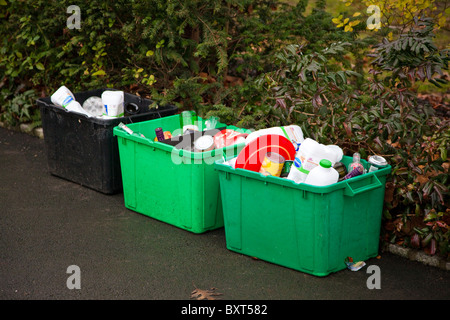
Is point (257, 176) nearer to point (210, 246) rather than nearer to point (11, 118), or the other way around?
point (210, 246)

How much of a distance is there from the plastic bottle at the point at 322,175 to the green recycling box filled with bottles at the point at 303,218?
93mm

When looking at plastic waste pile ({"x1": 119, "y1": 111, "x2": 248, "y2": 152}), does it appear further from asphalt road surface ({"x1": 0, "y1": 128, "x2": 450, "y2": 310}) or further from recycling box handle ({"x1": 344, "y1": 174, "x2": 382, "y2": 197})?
recycling box handle ({"x1": 344, "y1": 174, "x2": 382, "y2": 197})

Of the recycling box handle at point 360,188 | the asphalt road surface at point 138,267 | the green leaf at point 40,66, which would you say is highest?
the green leaf at point 40,66

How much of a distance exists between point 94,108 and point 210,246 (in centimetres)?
188

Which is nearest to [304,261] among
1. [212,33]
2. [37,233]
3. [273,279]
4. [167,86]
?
[273,279]

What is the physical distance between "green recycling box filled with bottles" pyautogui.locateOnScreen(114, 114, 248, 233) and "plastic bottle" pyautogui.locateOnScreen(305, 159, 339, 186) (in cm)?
76

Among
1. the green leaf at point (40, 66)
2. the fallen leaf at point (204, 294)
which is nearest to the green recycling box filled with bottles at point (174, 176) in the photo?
the fallen leaf at point (204, 294)

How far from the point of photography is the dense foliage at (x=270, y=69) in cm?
384

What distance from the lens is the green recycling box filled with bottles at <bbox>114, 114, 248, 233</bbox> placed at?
13.2 feet

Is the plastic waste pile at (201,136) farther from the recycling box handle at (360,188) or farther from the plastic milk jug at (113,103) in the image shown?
the recycling box handle at (360,188)

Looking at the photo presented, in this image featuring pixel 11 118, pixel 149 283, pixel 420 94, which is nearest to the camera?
pixel 149 283

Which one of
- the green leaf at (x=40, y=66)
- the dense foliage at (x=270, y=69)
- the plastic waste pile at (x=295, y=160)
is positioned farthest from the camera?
the green leaf at (x=40, y=66)

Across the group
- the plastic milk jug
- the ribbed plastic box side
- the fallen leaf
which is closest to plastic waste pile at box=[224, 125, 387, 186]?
the fallen leaf

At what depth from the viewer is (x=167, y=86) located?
18.8ft
